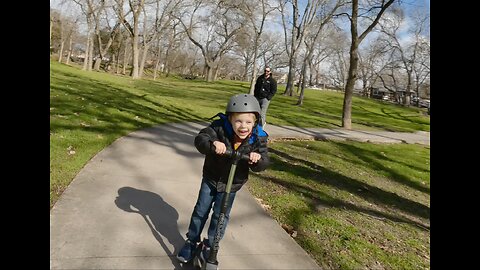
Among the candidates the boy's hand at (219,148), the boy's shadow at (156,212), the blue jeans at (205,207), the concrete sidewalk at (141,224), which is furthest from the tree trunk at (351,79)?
the boy's hand at (219,148)

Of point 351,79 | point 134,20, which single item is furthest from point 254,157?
Answer: point 134,20

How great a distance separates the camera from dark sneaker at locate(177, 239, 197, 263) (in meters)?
3.20

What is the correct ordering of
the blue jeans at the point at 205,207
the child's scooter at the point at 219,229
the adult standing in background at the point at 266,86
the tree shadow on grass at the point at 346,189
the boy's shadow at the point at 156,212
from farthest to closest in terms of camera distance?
the adult standing in background at the point at 266,86, the tree shadow on grass at the point at 346,189, the boy's shadow at the point at 156,212, the blue jeans at the point at 205,207, the child's scooter at the point at 219,229

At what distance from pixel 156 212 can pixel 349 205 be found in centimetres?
296

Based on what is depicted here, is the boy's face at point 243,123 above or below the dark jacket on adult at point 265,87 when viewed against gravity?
below

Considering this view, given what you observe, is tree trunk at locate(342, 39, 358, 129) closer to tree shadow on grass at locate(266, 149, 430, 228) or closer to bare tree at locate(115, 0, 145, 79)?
tree shadow on grass at locate(266, 149, 430, 228)

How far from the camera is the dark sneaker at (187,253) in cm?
320

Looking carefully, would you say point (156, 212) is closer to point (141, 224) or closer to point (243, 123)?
point (141, 224)

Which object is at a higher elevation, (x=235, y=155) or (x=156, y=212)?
(x=235, y=155)

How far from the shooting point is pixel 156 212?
13.8 ft

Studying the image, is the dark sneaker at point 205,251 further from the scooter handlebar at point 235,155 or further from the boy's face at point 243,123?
the boy's face at point 243,123
